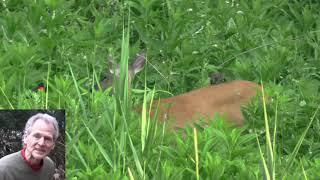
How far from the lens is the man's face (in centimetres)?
291

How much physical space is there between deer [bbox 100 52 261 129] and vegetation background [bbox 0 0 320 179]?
0.11 m

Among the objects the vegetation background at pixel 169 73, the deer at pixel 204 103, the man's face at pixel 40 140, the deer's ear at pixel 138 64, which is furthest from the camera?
the deer's ear at pixel 138 64

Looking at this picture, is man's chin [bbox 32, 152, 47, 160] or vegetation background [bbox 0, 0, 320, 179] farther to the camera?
vegetation background [bbox 0, 0, 320, 179]

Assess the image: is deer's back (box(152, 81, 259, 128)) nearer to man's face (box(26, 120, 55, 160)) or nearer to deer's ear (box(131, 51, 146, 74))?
deer's ear (box(131, 51, 146, 74))

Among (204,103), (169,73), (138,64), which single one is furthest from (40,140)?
(169,73)

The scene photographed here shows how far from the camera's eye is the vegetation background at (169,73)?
3.99 metres

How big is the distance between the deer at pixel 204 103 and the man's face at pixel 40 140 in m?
1.81

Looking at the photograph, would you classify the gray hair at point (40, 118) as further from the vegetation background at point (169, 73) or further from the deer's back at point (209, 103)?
the deer's back at point (209, 103)

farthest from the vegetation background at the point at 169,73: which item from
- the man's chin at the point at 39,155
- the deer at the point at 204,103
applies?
the man's chin at the point at 39,155

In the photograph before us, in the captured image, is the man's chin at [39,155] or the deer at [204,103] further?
the deer at [204,103]

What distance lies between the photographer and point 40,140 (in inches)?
114

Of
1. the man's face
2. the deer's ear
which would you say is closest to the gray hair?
the man's face

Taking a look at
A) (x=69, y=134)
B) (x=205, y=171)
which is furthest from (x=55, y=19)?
(x=205, y=171)

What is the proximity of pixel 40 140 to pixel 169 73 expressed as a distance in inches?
114
